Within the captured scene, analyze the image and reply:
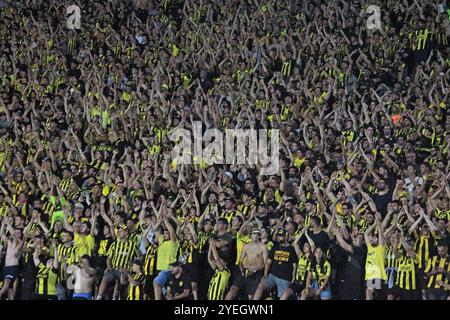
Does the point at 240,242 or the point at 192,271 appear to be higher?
the point at 240,242

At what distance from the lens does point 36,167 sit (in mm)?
16469

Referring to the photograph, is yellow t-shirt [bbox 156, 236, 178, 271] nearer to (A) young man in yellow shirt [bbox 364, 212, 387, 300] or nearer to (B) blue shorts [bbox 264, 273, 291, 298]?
(B) blue shorts [bbox 264, 273, 291, 298]

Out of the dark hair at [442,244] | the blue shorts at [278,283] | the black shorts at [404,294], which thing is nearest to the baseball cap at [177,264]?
the blue shorts at [278,283]

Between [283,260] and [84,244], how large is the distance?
281 cm

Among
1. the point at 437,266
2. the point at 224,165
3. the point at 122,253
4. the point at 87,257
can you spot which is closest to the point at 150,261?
the point at 122,253

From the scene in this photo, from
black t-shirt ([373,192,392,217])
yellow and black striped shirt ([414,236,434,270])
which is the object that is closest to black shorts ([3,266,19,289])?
black t-shirt ([373,192,392,217])

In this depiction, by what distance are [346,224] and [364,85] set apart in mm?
4493

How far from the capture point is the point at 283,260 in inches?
524

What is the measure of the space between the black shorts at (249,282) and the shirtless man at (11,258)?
3.13 metres

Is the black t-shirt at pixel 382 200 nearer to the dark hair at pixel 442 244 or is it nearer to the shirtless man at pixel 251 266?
the dark hair at pixel 442 244

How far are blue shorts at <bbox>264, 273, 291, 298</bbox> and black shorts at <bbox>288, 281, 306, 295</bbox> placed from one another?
62 millimetres

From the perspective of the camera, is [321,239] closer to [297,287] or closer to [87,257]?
[297,287]

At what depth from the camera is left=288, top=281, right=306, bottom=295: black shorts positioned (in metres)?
13.1

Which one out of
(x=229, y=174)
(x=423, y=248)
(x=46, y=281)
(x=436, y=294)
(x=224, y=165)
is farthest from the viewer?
(x=224, y=165)
